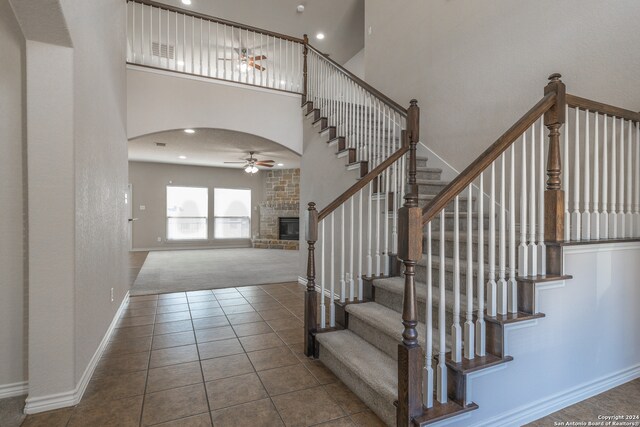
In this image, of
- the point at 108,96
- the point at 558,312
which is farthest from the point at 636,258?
the point at 108,96

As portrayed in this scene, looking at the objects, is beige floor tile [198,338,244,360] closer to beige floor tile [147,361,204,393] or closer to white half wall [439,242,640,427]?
beige floor tile [147,361,204,393]

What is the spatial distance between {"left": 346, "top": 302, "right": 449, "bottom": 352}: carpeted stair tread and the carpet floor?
9.74 ft

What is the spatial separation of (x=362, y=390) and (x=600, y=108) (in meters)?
2.32

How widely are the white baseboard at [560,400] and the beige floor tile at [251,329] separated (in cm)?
201

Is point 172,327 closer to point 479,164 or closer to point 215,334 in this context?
point 215,334

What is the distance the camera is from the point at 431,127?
13.5ft

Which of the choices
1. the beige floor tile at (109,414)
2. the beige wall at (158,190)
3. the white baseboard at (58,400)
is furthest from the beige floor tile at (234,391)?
the beige wall at (158,190)

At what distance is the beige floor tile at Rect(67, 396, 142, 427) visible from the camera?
183cm

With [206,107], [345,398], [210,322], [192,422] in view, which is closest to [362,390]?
[345,398]

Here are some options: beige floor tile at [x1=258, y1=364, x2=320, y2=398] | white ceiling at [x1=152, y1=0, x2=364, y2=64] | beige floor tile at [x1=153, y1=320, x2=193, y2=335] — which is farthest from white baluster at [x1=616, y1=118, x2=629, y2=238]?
white ceiling at [x1=152, y1=0, x2=364, y2=64]

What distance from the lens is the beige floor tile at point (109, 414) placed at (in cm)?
183

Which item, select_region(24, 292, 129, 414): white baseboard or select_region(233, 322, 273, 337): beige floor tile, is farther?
select_region(233, 322, 273, 337): beige floor tile

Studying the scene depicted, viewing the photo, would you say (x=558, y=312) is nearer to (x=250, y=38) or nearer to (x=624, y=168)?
(x=624, y=168)

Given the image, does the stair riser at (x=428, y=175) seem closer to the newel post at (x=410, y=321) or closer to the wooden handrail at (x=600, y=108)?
the wooden handrail at (x=600, y=108)
